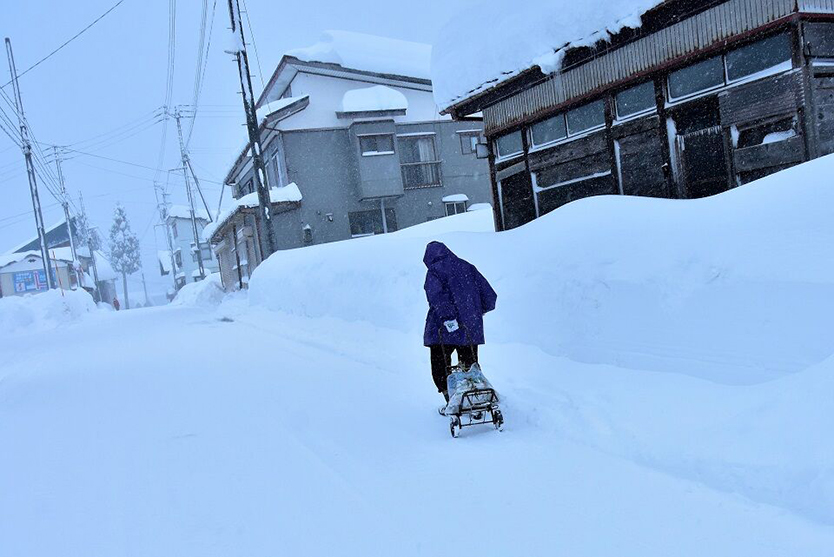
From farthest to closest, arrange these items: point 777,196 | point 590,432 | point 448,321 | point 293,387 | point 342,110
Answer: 1. point 342,110
2. point 293,387
3. point 448,321
4. point 777,196
5. point 590,432

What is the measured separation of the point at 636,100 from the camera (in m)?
9.42

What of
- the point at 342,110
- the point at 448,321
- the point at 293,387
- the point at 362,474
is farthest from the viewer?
the point at 342,110

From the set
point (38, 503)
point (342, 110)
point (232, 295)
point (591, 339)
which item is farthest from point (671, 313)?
point (232, 295)

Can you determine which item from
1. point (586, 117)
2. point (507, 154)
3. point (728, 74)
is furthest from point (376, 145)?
point (728, 74)

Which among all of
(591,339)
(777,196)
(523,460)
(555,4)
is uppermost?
(555,4)

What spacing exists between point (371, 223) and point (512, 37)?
17.4 m

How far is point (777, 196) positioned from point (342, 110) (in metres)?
22.5

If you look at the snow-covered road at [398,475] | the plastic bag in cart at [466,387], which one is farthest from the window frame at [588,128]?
the plastic bag in cart at [466,387]

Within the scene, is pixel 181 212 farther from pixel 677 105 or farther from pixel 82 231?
pixel 677 105

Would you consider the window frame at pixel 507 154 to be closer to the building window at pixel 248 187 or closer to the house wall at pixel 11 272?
the building window at pixel 248 187

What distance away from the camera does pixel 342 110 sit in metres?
25.5

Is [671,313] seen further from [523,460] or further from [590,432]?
[523,460]

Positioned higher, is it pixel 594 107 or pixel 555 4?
pixel 555 4

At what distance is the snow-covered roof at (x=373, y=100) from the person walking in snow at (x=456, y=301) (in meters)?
21.2
